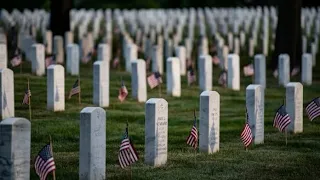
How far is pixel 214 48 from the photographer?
30.2 meters

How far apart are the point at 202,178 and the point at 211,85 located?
10488 mm

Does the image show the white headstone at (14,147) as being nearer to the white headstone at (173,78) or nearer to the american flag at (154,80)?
the american flag at (154,80)

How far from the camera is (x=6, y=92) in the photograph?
1702 cm

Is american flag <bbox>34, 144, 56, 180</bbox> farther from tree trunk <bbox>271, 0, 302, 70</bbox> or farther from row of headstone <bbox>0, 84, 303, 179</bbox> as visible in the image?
tree trunk <bbox>271, 0, 302, 70</bbox>

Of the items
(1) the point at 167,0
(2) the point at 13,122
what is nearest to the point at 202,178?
(2) the point at 13,122

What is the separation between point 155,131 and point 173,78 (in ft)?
27.9

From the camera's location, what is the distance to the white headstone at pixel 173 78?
72.4 feet

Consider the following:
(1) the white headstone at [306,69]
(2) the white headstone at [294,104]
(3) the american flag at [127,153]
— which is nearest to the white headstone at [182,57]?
(1) the white headstone at [306,69]

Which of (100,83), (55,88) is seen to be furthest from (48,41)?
(55,88)

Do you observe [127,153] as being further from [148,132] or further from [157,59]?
[157,59]

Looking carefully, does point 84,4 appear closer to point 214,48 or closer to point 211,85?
point 214,48

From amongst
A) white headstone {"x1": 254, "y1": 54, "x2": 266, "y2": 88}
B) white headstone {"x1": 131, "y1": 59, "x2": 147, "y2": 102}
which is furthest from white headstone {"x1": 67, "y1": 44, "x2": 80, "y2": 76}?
white headstone {"x1": 254, "y1": 54, "x2": 266, "y2": 88}

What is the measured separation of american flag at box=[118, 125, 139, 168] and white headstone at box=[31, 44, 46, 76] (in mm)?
10818

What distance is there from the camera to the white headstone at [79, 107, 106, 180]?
12477mm
